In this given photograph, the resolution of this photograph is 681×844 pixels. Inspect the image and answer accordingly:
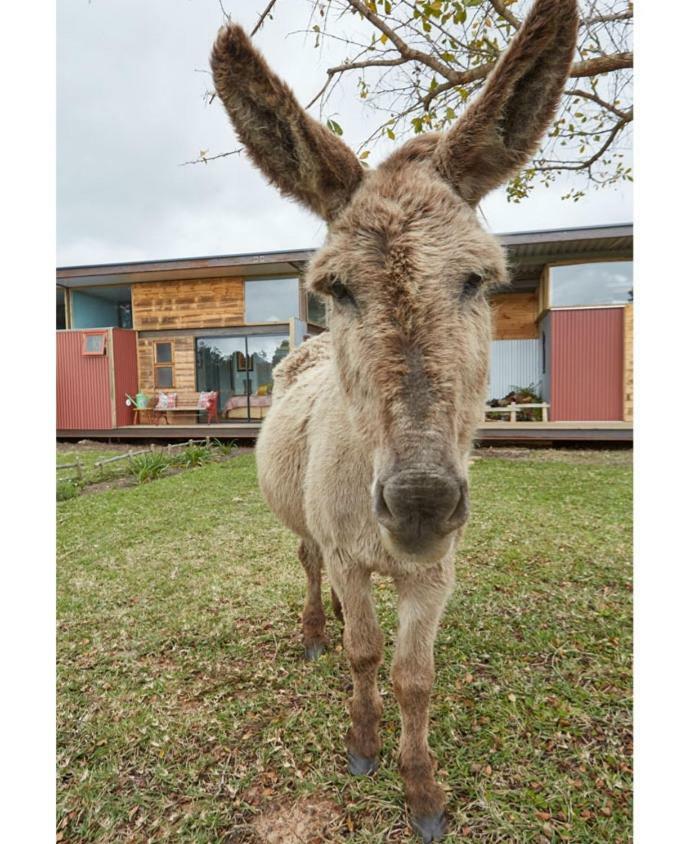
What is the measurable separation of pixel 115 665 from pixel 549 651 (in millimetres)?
3368

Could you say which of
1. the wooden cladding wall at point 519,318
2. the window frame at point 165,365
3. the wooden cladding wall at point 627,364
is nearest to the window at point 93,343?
the window frame at point 165,365

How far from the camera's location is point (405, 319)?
4.85 ft

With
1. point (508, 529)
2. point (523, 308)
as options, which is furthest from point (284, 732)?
point (523, 308)

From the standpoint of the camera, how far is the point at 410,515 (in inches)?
53.9

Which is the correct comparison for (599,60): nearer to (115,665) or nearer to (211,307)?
(115,665)

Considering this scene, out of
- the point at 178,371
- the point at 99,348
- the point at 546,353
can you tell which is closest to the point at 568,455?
the point at 546,353

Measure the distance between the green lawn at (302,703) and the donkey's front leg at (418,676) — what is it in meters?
0.14

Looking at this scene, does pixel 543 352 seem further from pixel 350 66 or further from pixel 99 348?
pixel 99 348

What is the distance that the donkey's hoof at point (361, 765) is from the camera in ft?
7.91

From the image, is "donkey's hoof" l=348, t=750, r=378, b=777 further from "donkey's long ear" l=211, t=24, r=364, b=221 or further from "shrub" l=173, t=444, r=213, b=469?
"shrub" l=173, t=444, r=213, b=469

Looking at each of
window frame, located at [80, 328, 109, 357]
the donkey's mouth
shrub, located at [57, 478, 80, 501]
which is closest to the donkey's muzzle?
the donkey's mouth

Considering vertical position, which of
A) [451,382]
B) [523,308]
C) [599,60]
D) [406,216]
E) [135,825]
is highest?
[523,308]

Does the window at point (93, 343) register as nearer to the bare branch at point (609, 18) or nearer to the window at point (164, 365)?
the window at point (164, 365)

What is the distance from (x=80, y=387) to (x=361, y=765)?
18.6 metres
